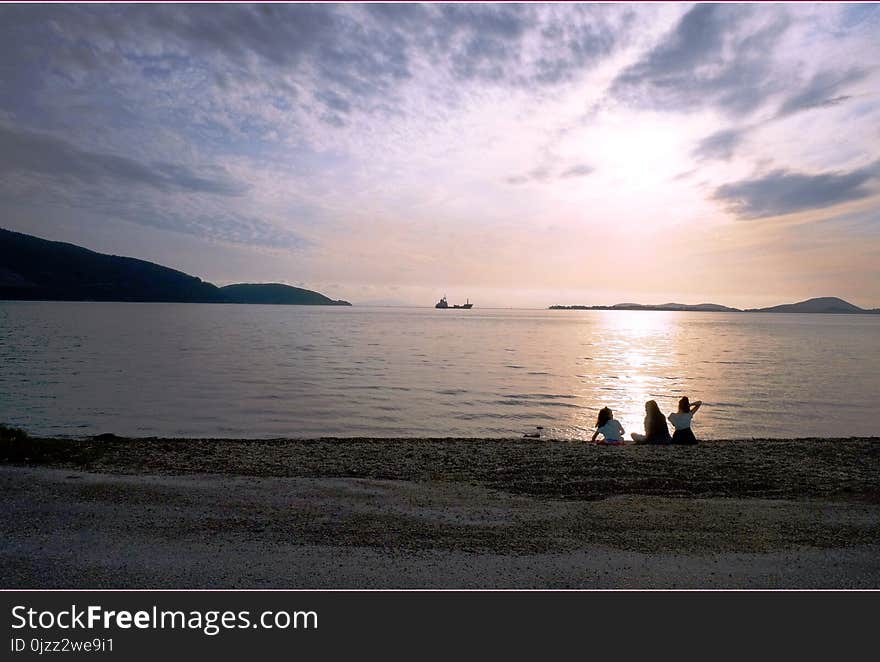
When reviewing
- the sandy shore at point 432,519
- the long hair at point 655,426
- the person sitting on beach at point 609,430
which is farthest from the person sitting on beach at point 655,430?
the sandy shore at point 432,519

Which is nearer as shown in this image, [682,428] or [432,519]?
[432,519]

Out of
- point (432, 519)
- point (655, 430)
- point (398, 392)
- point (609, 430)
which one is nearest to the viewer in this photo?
point (432, 519)

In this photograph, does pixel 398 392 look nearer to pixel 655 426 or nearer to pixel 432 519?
pixel 655 426

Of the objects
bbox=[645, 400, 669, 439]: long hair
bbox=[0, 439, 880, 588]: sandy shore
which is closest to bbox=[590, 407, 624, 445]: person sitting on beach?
bbox=[645, 400, 669, 439]: long hair

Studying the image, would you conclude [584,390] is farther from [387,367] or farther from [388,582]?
[388,582]

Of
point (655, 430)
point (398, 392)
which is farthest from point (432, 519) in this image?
point (398, 392)

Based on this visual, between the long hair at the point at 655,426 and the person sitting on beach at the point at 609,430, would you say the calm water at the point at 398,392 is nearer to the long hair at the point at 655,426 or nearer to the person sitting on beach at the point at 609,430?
the person sitting on beach at the point at 609,430

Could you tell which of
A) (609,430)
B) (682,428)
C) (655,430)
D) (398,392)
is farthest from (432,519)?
(398,392)

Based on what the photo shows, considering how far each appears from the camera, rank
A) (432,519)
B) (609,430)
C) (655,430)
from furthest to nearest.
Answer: (609,430)
(655,430)
(432,519)

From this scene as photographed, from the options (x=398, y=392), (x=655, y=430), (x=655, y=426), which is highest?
(x=655, y=426)

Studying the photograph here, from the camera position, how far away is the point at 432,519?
26.1 ft

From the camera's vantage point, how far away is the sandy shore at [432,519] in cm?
609

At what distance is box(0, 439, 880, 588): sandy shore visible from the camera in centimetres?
609

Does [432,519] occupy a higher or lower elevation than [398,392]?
higher
